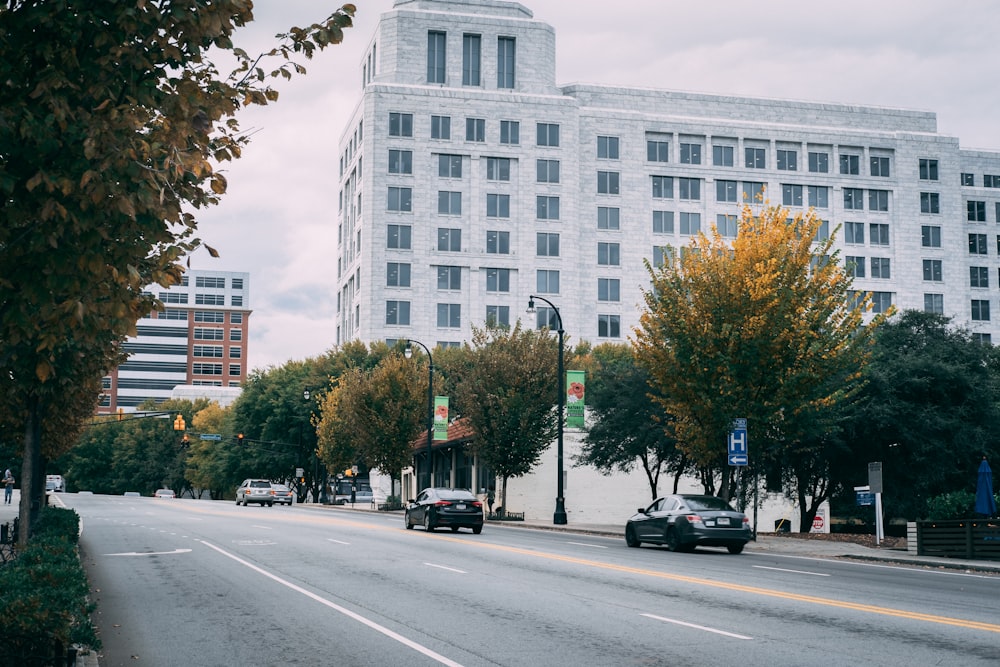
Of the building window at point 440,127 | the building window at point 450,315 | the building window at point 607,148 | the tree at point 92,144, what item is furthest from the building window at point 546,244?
the tree at point 92,144

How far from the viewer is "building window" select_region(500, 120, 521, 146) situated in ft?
342

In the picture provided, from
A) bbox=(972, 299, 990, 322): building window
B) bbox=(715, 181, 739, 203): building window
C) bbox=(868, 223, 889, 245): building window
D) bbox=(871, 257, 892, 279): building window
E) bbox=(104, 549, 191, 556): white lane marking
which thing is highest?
bbox=(715, 181, 739, 203): building window

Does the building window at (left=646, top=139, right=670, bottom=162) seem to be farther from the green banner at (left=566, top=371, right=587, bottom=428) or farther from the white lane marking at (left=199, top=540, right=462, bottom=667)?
the white lane marking at (left=199, top=540, right=462, bottom=667)

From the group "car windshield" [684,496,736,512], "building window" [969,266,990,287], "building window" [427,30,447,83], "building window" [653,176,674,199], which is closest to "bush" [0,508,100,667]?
"car windshield" [684,496,736,512]

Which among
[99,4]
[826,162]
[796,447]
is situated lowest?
[796,447]

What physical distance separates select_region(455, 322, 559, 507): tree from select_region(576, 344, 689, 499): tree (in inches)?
154

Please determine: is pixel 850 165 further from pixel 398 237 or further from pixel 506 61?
pixel 398 237

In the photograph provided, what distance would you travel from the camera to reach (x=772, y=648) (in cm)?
1143

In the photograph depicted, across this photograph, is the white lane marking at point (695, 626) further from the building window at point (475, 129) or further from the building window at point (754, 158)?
the building window at point (754, 158)

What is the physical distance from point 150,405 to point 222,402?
14.3m

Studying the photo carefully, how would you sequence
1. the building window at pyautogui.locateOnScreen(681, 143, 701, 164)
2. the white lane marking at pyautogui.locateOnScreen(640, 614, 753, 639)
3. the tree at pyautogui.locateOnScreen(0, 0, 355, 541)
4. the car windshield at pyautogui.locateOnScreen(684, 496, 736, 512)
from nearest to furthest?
the tree at pyautogui.locateOnScreen(0, 0, 355, 541), the white lane marking at pyautogui.locateOnScreen(640, 614, 753, 639), the car windshield at pyautogui.locateOnScreen(684, 496, 736, 512), the building window at pyautogui.locateOnScreen(681, 143, 701, 164)

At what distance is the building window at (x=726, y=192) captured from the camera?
11006 centimetres

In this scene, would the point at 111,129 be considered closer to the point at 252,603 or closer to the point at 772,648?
the point at 772,648

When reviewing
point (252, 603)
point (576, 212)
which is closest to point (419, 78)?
point (576, 212)
